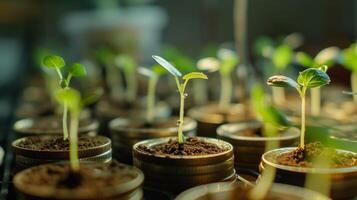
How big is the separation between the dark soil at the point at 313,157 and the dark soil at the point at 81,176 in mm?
375

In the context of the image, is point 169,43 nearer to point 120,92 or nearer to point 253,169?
point 120,92

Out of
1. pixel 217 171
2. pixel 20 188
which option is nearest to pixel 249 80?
pixel 217 171

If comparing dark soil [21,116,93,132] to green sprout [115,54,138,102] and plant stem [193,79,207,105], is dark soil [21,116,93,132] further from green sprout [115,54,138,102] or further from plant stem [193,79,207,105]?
plant stem [193,79,207,105]

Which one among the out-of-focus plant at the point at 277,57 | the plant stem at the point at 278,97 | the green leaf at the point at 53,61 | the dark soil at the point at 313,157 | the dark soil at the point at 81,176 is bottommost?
the plant stem at the point at 278,97

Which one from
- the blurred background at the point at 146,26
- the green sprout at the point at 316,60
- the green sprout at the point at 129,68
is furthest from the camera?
the blurred background at the point at 146,26

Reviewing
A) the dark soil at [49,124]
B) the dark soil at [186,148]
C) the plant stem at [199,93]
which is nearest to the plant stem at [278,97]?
the plant stem at [199,93]

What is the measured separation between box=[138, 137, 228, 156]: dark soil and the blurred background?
1969mm

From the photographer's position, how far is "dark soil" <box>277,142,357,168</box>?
3.92 ft

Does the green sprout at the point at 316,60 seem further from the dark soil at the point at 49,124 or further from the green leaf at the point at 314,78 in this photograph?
the dark soil at the point at 49,124

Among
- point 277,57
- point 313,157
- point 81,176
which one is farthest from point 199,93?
point 81,176

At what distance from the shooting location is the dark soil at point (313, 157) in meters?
1.19

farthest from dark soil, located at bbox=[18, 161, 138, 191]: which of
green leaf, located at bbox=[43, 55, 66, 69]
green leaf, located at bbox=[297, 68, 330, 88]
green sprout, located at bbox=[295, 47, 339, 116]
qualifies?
green sprout, located at bbox=[295, 47, 339, 116]

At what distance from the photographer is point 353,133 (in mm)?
1579

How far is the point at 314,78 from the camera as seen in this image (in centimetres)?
122
